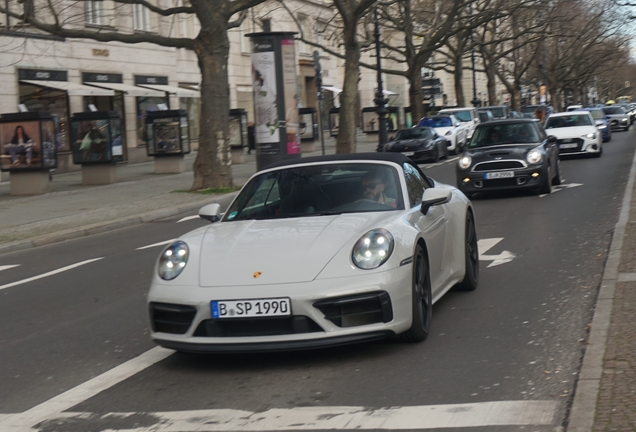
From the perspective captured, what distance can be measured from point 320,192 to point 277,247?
1.15 metres

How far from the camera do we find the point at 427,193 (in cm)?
714

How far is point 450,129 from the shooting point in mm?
38719

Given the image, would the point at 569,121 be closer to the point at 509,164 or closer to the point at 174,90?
the point at 509,164

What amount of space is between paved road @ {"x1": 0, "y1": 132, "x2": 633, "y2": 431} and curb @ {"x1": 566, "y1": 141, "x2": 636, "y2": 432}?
106 millimetres

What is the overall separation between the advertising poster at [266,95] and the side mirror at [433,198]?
19.3m

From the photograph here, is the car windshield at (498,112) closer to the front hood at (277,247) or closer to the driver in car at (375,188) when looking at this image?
the driver in car at (375,188)

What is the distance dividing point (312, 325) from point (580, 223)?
812 centimetres

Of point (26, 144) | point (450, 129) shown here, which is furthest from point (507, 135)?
point (450, 129)

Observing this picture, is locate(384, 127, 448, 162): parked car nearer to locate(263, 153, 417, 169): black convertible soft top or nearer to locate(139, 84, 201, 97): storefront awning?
locate(139, 84, 201, 97): storefront awning

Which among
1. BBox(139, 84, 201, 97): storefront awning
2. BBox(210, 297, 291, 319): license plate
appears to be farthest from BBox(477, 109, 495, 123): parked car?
BBox(210, 297, 291, 319): license plate

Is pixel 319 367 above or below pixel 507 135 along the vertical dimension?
below

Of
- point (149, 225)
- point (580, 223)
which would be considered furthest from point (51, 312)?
point (149, 225)

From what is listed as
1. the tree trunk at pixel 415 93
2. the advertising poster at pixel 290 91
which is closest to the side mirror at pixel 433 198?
the advertising poster at pixel 290 91

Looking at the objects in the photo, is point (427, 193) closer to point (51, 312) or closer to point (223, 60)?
point (51, 312)
